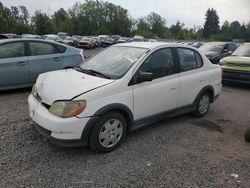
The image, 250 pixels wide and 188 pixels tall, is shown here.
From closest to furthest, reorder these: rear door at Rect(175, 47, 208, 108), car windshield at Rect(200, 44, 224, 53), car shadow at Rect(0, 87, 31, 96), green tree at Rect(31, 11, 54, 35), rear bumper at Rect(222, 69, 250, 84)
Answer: rear door at Rect(175, 47, 208, 108) < car shadow at Rect(0, 87, 31, 96) < rear bumper at Rect(222, 69, 250, 84) < car windshield at Rect(200, 44, 224, 53) < green tree at Rect(31, 11, 54, 35)

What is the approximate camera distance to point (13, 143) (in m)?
3.94

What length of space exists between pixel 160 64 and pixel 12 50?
4119mm

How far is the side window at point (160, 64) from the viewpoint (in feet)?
13.9

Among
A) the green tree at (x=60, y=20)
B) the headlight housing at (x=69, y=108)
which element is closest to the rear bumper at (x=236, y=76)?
the headlight housing at (x=69, y=108)

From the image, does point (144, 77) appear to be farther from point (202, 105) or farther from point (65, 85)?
point (202, 105)

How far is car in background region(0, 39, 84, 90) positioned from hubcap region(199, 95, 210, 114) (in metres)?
3.92

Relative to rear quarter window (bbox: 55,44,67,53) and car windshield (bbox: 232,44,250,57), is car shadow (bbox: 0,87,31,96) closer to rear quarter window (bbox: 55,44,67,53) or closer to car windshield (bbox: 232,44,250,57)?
rear quarter window (bbox: 55,44,67,53)

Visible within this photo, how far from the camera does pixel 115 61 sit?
14.2ft

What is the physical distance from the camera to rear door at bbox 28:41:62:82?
6.77m

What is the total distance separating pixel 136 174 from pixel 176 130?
68.0 inches

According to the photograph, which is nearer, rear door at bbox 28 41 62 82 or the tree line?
rear door at bbox 28 41 62 82

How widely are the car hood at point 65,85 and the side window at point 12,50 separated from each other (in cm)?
276

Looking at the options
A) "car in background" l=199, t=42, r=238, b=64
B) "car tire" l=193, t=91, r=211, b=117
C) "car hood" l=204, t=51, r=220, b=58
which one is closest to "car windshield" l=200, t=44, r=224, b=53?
"car in background" l=199, t=42, r=238, b=64

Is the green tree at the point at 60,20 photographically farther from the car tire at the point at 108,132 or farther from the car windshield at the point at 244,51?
the car tire at the point at 108,132
